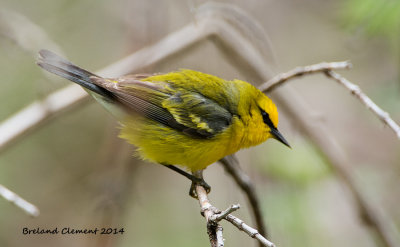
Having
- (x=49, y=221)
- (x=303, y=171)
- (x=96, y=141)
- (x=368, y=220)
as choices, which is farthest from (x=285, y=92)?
(x=49, y=221)

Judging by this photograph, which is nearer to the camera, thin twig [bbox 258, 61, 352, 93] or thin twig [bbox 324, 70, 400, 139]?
thin twig [bbox 324, 70, 400, 139]

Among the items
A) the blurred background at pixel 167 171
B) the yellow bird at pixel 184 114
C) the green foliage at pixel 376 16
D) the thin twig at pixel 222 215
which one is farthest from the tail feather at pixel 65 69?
the green foliage at pixel 376 16

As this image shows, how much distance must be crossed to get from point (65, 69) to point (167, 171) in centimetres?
313

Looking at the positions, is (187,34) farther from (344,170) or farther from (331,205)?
(331,205)

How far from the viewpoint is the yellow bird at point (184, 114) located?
12.6ft

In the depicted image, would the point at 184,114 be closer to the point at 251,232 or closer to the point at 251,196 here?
the point at 251,196

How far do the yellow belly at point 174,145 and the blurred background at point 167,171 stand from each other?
0.49m

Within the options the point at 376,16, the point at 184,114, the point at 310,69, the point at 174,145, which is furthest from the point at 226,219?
the point at 376,16

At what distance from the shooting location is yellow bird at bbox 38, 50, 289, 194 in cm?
385

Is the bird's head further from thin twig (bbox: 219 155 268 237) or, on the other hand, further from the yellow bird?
thin twig (bbox: 219 155 268 237)

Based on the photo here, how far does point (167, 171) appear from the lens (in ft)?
21.2

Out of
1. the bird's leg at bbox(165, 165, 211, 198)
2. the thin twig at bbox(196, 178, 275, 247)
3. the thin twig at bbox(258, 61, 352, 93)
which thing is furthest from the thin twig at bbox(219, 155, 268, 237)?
the thin twig at bbox(258, 61, 352, 93)

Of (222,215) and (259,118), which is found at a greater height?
(259,118)

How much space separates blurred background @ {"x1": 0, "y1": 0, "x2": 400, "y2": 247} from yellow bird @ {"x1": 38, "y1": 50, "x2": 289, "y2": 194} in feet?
0.93
